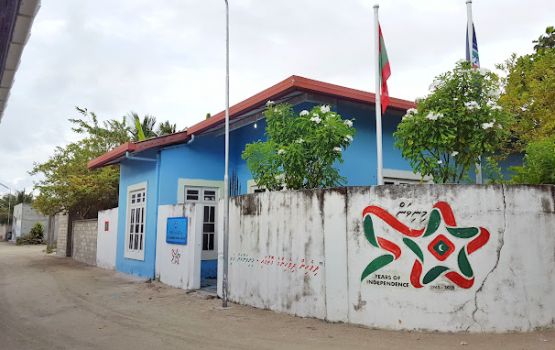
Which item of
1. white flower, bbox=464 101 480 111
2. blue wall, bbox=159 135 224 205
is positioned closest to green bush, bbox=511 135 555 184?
white flower, bbox=464 101 480 111

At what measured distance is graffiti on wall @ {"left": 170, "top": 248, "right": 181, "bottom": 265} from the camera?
10.3m

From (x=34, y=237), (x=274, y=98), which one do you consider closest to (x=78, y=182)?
(x=274, y=98)

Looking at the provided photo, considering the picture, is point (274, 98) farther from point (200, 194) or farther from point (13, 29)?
point (13, 29)

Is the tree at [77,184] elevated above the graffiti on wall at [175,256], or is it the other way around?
the tree at [77,184]

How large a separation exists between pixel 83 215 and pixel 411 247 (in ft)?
57.0

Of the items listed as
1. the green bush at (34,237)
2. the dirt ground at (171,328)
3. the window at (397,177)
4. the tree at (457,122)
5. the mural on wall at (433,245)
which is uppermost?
the tree at (457,122)

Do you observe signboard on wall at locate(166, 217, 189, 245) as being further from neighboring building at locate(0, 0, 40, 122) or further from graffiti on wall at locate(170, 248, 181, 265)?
neighboring building at locate(0, 0, 40, 122)

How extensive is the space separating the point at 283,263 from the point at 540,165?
4.35 metres

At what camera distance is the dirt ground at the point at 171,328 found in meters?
5.63

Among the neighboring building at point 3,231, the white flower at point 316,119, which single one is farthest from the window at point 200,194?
the neighboring building at point 3,231

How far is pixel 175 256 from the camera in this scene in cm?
1044

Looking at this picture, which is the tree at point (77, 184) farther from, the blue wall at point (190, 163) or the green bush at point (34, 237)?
the green bush at point (34, 237)

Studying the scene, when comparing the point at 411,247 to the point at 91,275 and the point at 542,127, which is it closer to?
the point at 542,127

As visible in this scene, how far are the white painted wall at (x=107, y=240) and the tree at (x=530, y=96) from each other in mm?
11967
